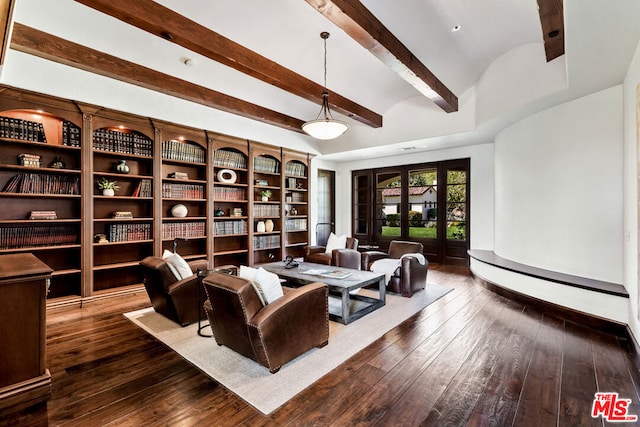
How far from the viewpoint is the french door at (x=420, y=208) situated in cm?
690

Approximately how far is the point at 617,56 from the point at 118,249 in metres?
6.49

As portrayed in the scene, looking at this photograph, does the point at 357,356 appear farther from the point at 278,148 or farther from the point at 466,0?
the point at 278,148

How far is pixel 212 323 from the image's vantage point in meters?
2.77

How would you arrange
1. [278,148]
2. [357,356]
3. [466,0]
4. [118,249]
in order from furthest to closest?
[278,148] < [118,249] < [466,0] < [357,356]

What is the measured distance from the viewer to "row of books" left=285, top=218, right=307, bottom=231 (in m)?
7.09

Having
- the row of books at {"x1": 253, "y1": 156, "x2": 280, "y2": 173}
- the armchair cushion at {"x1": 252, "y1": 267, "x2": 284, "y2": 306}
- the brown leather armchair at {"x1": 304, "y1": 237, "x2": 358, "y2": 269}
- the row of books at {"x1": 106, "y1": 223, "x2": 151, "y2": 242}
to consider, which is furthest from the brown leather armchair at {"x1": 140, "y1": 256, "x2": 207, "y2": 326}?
the row of books at {"x1": 253, "y1": 156, "x2": 280, "y2": 173}

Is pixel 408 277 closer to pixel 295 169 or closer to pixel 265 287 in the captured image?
pixel 265 287

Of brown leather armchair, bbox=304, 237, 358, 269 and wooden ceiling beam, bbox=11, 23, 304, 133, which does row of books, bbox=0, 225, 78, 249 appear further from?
brown leather armchair, bbox=304, 237, 358, 269

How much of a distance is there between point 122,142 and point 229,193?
6.60 ft

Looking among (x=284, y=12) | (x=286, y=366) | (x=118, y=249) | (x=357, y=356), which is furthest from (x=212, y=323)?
(x=284, y=12)

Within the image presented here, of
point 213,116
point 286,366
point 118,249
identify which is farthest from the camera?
point 213,116

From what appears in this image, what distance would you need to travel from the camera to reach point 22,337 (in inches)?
79.9

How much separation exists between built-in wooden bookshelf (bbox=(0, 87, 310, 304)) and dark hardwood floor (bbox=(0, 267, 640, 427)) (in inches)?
46.9

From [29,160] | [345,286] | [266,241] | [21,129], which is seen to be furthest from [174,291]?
[266,241]
